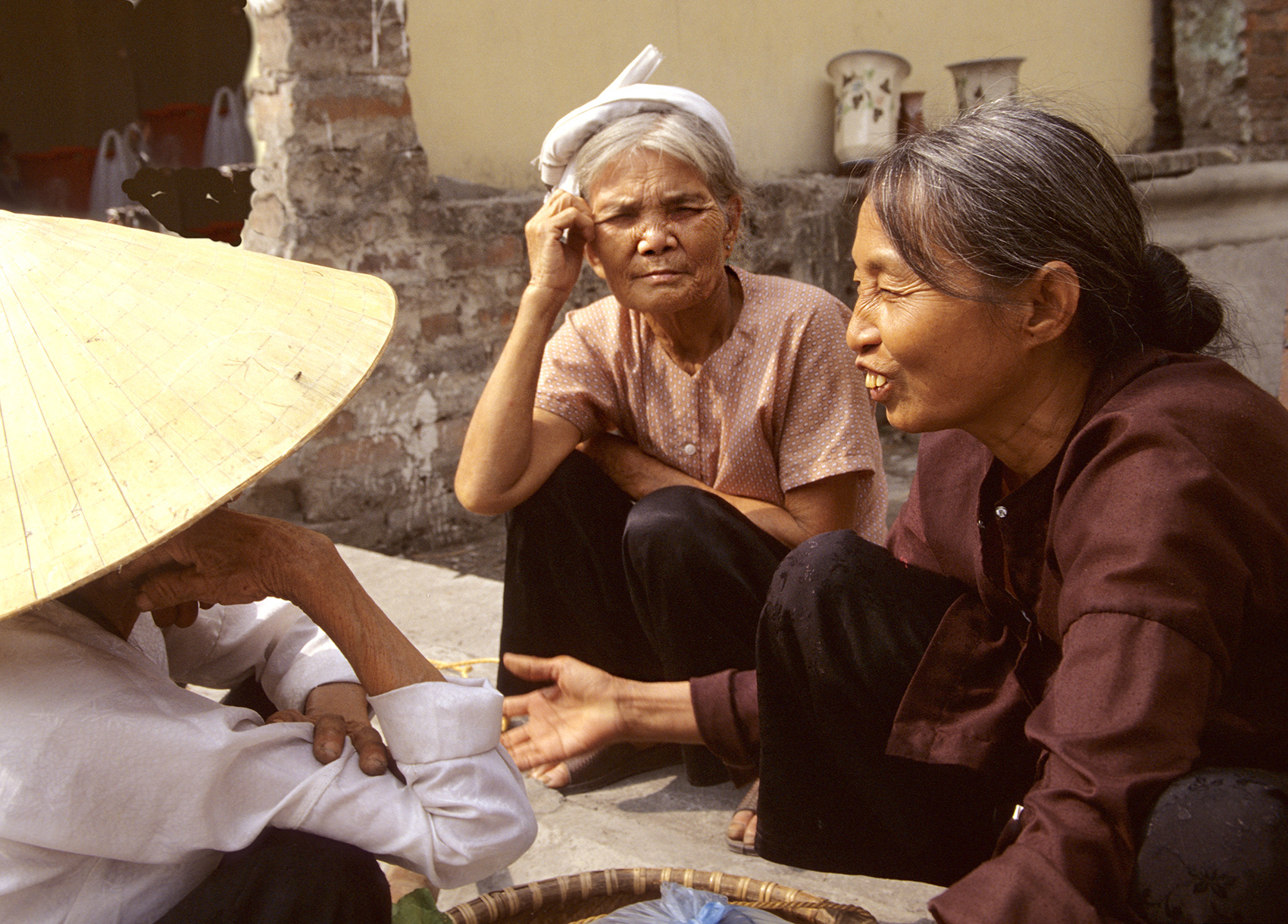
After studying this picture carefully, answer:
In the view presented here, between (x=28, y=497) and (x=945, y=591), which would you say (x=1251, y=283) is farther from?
(x=28, y=497)

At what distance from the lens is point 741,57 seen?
5.54 metres

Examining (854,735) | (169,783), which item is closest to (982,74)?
(854,735)

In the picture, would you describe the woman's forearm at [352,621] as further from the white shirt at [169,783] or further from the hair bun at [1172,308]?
the hair bun at [1172,308]

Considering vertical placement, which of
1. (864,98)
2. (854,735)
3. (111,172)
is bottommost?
(854,735)

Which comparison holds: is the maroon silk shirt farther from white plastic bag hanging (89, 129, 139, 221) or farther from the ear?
white plastic bag hanging (89, 129, 139, 221)

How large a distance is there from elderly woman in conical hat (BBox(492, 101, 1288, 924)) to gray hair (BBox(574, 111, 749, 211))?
887 mm

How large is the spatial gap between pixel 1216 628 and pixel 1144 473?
0.59ft

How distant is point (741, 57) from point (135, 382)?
4.85 m

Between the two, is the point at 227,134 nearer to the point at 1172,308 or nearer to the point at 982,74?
the point at 1172,308

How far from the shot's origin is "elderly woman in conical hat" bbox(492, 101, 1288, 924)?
121 cm

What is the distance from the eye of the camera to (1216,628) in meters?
1.23

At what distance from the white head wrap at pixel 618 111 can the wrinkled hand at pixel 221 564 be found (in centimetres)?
136

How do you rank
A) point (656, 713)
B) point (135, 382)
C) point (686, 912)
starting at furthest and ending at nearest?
point (656, 713) → point (686, 912) → point (135, 382)

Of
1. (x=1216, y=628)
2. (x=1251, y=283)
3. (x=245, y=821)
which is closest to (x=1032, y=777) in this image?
(x=1216, y=628)
